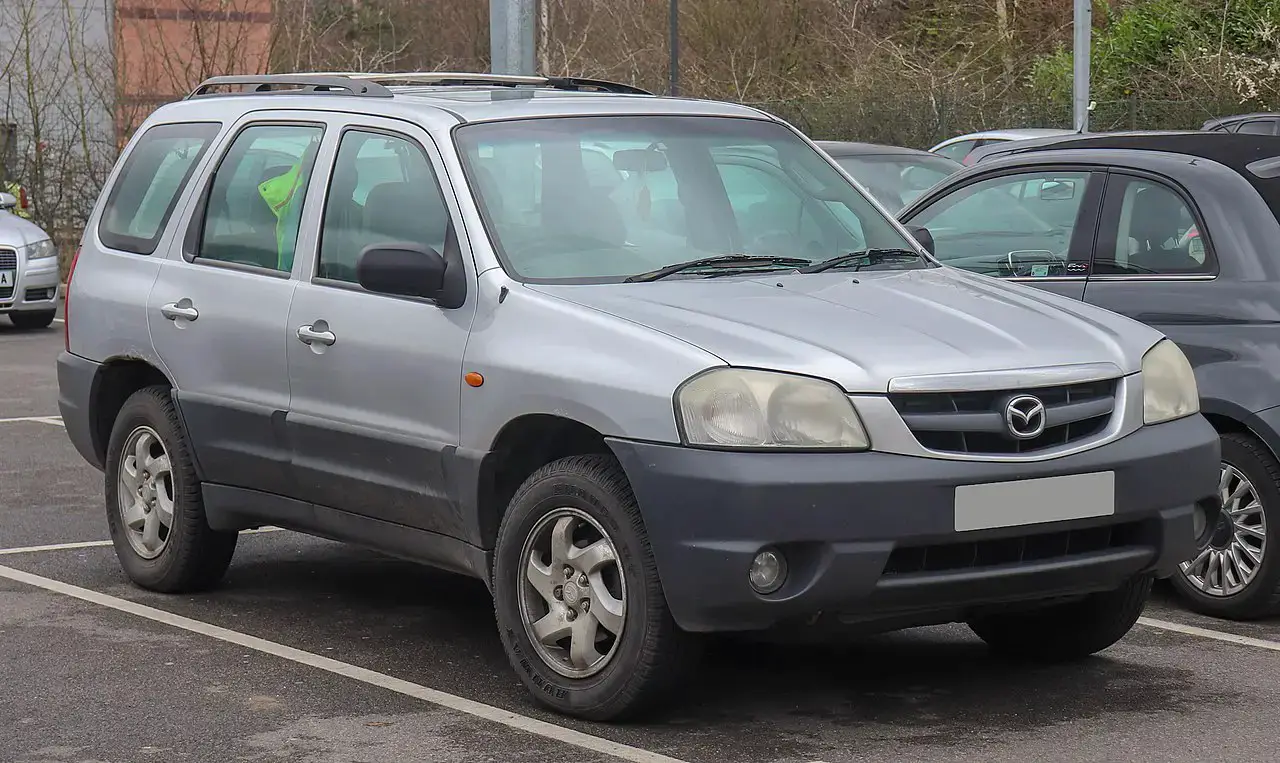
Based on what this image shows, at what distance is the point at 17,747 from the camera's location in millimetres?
5293

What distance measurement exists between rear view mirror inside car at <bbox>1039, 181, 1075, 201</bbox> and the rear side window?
3104mm

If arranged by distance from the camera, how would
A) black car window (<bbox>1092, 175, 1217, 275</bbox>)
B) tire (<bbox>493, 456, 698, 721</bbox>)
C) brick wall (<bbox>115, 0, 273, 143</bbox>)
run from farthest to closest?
brick wall (<bbox>115, 0, 273, 143</bbox>) → black car window (<bbox>1092, 175, 1217, 275</bbox>) → tire (<bbox>493, 456, 698, 721</bbox>)

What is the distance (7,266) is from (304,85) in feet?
40.3

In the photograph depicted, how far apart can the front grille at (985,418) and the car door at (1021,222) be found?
2.15 metres

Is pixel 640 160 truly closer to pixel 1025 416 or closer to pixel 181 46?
pixel 1025 416

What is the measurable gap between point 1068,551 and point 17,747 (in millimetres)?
2819

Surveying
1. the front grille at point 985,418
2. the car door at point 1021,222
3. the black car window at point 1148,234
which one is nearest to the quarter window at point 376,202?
the front grille at point 985,418

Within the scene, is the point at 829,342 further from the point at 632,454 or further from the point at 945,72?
the point at 945,72

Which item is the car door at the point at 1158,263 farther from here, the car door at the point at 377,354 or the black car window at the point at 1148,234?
the car door at the point at 377,354

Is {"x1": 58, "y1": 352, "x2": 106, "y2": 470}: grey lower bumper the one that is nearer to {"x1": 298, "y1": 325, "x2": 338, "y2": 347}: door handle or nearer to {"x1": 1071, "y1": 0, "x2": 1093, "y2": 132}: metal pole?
{"x1": 298, "y1": 325, "x2": 338, "y2": 347}: door handle

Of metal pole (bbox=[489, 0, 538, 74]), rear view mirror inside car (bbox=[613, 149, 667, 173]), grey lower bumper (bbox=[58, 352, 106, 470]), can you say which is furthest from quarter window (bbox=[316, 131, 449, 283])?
metal pole (bbox=[489, 0, 538, 74])

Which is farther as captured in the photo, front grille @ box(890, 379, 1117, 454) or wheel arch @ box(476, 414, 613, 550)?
wheel arch @ box(476, 414, 613, 550)

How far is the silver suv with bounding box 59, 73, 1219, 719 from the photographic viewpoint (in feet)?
16.8

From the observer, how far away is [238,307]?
682 cm
